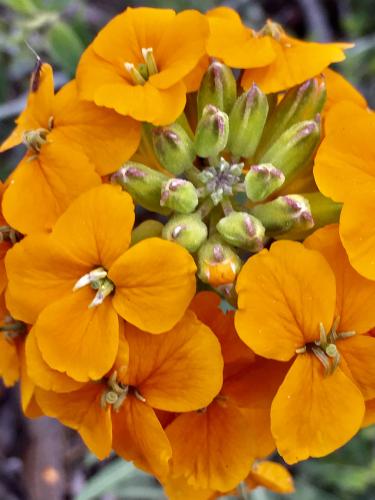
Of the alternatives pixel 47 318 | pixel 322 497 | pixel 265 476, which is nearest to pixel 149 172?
pixel 47 318

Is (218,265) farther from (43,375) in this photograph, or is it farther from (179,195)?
(43,375)

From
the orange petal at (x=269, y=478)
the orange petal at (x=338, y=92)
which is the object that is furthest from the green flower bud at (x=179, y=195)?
the orange petal at (x=269, y=478)

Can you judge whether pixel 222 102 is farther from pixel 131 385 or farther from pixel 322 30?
pixel 322 30

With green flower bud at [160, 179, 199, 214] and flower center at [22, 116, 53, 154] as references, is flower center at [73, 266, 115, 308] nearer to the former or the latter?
green flower bud at [160, 179, 199, 214]

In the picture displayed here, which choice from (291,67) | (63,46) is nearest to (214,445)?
(291,67)

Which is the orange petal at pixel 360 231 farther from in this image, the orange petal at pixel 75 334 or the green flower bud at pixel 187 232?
the orange petal at pixel 75 334

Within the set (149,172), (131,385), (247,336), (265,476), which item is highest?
(149,172)
